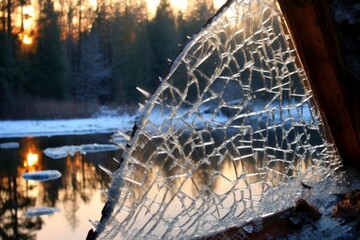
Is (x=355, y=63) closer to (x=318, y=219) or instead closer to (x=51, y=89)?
(x=318, y=219)

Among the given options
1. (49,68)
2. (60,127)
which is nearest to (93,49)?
(49,68)

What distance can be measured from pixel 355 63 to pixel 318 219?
9.7 inches

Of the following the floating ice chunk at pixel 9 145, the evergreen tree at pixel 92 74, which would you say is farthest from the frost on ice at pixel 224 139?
the evergreen tree at pixel 92 74

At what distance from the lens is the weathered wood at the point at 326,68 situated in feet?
2.38

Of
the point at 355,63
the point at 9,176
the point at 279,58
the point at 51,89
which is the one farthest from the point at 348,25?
the point at 51,89

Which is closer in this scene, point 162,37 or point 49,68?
point 49,68

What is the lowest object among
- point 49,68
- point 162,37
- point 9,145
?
point 9,145

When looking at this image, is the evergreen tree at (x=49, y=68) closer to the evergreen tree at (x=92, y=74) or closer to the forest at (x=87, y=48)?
the forest at (x=87, y=48)

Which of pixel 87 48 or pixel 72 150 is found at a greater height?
pixel 87 48

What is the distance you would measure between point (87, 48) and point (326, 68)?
25886mm

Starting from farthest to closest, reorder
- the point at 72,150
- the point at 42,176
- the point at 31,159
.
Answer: the point at 72,150 < the point at 31,159 < the point at 42,176

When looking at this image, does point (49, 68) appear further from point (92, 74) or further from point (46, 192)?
point (46, 192)

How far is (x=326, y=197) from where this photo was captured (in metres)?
0.87

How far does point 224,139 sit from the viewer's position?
1.04 m
